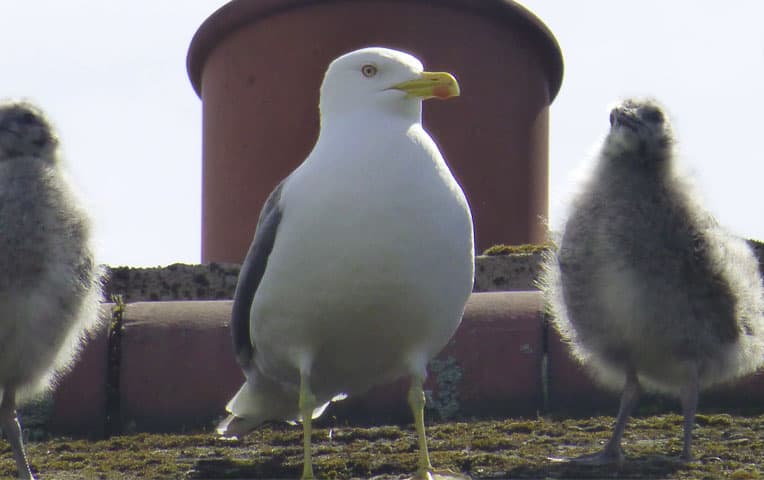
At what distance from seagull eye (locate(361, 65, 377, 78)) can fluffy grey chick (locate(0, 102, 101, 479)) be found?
1.23 metres

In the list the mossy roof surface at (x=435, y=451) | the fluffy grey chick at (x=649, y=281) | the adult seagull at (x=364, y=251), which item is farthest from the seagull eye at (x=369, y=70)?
the mossy roof surface at (x=435, y=451)

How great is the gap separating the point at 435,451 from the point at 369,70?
144 cm

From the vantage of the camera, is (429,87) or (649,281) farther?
(649,281)

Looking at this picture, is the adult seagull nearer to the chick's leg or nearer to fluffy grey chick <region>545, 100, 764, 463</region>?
fluffy grey chick <region>545, 100, 764, 463</region>

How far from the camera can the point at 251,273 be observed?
5.35 metres

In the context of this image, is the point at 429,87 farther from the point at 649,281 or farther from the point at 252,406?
the point at 252,406

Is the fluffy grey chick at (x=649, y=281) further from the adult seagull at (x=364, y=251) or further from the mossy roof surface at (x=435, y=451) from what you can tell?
the adult seagull at (x=364, y=251)

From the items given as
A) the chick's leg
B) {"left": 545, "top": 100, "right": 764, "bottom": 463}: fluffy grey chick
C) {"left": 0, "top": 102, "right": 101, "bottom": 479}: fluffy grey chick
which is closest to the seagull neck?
{"left": 545, "top": 100, "right": 764, "bottom": 463}: fluffy grey chick

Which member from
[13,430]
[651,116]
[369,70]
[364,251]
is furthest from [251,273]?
[651,116]

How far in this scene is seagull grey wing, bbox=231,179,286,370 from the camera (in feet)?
17.1

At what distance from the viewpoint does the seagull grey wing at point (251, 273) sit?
5.21 meters

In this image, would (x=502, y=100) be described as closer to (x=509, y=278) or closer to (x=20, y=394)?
(x=509, y=278)

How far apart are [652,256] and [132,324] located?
2233mm

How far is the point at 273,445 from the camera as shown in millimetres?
5680
